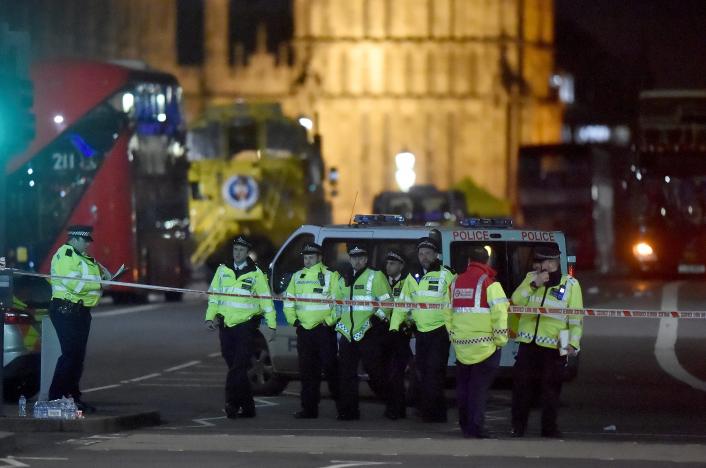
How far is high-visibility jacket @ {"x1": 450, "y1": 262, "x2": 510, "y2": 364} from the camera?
14406 mm

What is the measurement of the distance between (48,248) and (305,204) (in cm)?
1356

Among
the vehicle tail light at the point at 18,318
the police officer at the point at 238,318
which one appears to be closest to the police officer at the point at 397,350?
the police officer at the point at 238,318

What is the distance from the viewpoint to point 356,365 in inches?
640

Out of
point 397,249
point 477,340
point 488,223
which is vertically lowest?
point 477,340

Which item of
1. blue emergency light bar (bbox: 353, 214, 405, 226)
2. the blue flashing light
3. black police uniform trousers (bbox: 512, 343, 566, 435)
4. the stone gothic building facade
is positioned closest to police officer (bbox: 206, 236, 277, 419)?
blue emergency light bar (bbox: 353, 214, 405, 226)

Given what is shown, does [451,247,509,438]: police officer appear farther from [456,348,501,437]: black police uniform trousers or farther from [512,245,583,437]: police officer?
[512,245,583,437]: police officer

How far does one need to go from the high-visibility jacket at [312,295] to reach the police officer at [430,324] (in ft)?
2.05

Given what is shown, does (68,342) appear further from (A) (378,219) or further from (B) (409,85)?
(B) (409,85)

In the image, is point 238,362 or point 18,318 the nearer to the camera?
point 238,362

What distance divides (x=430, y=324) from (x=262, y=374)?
307cm

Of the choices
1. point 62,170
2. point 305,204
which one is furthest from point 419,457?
point 305,204

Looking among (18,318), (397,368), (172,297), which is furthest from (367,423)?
(172,297)

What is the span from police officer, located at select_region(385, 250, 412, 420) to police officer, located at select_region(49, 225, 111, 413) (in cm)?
236

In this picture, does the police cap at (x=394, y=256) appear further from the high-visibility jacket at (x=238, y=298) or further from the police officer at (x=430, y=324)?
the high-visibility jacket at (x=238, y=298)
